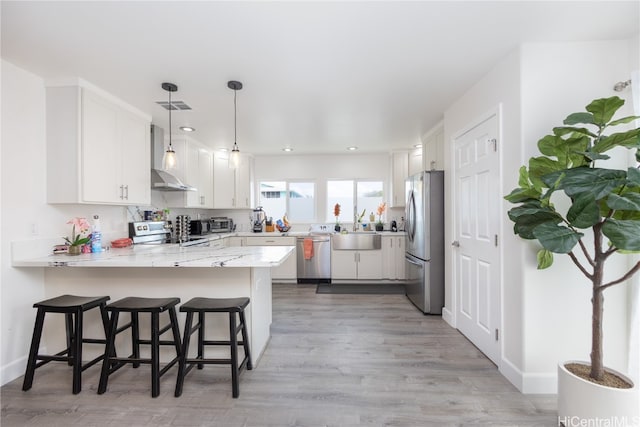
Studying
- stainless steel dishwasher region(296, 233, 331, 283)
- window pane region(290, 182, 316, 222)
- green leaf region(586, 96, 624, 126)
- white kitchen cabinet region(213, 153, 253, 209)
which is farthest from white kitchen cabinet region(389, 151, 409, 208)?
green leaf region(586, 96, 624, 126)

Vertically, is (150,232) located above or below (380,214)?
below

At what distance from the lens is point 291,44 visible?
1.90 metres

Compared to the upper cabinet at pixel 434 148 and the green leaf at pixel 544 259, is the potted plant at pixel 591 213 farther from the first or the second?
the upper cabinet at pixel 434 148

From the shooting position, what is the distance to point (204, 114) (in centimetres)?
323

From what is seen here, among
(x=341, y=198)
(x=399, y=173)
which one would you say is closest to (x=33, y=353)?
(x=341, y=198)

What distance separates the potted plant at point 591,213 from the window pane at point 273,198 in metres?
4.40

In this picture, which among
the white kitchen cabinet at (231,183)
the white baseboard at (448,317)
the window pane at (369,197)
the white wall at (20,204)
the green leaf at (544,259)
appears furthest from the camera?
the window pane at (369,197)

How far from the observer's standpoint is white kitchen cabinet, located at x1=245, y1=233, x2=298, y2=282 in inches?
196

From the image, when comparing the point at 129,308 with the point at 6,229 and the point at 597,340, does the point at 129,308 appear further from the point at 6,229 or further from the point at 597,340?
the point at 597,340

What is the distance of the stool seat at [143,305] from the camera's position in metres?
1.97

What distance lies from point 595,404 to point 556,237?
84 centimetres

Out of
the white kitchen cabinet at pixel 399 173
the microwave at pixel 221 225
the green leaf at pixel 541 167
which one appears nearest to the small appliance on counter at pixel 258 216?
the microwave at pixel 221 225

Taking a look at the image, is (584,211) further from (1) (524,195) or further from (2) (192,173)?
(2) (192,173)

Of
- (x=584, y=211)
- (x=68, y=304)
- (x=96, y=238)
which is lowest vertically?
(x=68, y=304)
